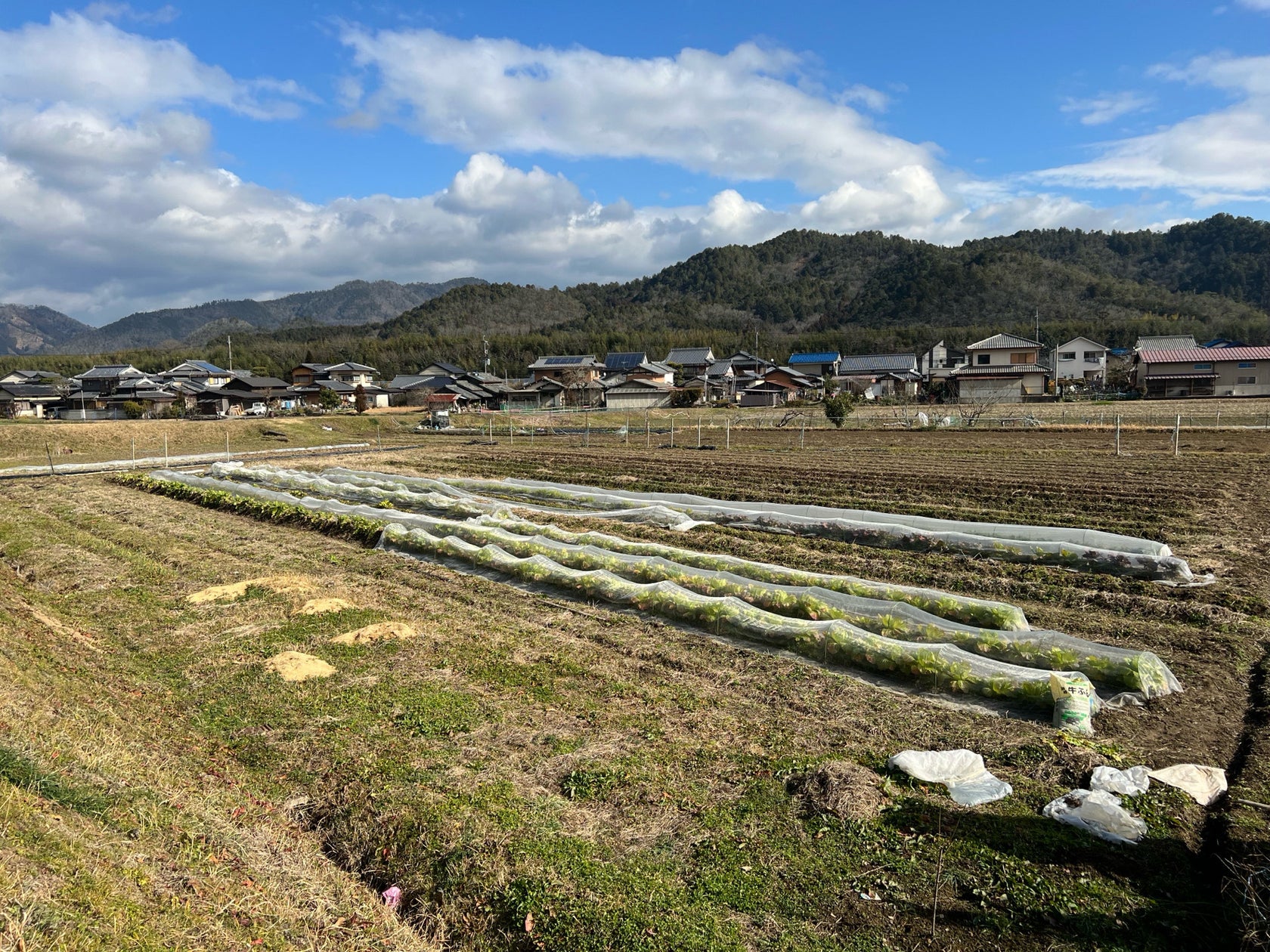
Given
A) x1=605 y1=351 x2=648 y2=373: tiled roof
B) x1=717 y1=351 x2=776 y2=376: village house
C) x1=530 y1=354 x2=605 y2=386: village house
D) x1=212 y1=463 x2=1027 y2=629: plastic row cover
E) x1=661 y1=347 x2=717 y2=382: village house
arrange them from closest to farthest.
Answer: x1=212 y1=463 x2=1027 y2=629: plastic row cover < x1=530 y1=354 x2=605 y2=386: village house < x1=605 y1=351 x2=648 y2=373: tiled roof < x1=661 y1=347 x2=717 y2=382: village house < x1=717 y1=351 x2=776 y2=376: village house

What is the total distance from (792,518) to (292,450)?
2383 cm

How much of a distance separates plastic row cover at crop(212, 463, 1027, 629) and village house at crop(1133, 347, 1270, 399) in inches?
1771

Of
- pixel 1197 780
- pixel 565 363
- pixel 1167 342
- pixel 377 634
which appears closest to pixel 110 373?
pixel 565 363

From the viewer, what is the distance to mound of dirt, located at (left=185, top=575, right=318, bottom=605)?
28.7 ft

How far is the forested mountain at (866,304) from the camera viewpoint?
86.4 m

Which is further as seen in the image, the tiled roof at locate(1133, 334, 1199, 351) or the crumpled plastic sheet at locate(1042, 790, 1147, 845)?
the tiled roof at locate(1133, 334, 1199, 351)

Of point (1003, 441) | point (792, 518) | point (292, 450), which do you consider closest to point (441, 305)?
point (292, 450)

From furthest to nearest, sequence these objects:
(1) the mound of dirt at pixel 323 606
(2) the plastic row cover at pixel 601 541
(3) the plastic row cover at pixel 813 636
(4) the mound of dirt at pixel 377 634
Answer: (1) the mound of dirt at pixel 323 606, (2) the plastic row cover at pixel 601 541, (4) the mound of dirt at pixel 377 634, (3) the plastic row cover at pixel 813 636

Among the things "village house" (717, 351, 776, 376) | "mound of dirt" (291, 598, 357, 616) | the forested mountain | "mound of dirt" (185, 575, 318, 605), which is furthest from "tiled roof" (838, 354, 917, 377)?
"mound of dirt" (291, 598, 357, 616)

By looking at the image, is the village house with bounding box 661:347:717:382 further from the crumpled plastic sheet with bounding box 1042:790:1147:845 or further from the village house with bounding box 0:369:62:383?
the crumpled plastic sheet with bounding box 1042:790:1147:845

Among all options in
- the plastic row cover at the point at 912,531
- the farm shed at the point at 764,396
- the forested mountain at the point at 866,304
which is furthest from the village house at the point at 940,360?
the plastic row cover at the point at 912,531

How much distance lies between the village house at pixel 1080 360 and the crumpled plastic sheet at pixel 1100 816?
201 ft

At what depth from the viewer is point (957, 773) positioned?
4.65 m

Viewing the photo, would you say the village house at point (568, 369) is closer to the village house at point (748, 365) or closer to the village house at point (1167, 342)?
the village house at point (748, 365)
